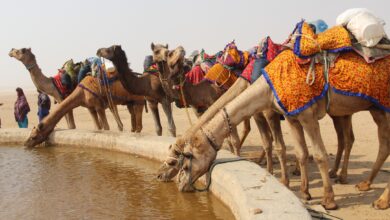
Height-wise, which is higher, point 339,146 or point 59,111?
point 59,111

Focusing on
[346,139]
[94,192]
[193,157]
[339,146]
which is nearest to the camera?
[193,157]

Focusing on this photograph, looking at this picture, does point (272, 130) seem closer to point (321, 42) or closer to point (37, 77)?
point (321, 42)

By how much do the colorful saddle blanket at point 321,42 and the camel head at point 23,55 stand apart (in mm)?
8705

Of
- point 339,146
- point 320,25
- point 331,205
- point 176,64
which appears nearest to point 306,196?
point 331,205

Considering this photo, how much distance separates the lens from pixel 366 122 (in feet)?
46.1

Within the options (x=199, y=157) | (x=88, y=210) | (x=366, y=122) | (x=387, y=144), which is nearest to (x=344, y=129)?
(x=387, y=144)

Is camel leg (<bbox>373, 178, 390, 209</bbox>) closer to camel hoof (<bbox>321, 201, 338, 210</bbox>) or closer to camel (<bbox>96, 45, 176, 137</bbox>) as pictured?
camel hoof (<bbox>321, 201, 338, 210</bbox>)

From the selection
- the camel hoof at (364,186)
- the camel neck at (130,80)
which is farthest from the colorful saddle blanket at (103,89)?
the camel hoof at (364,186)

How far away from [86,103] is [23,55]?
2705 millimetres

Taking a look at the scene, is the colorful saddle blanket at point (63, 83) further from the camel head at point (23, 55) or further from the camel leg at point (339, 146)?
the camel leg at point (339, 146)

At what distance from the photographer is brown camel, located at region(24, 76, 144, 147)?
9.87 meters

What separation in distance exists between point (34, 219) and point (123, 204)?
101 centimetres

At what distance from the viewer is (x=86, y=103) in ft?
34.4

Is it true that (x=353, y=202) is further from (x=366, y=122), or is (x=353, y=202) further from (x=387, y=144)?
(x=366, y=122)
